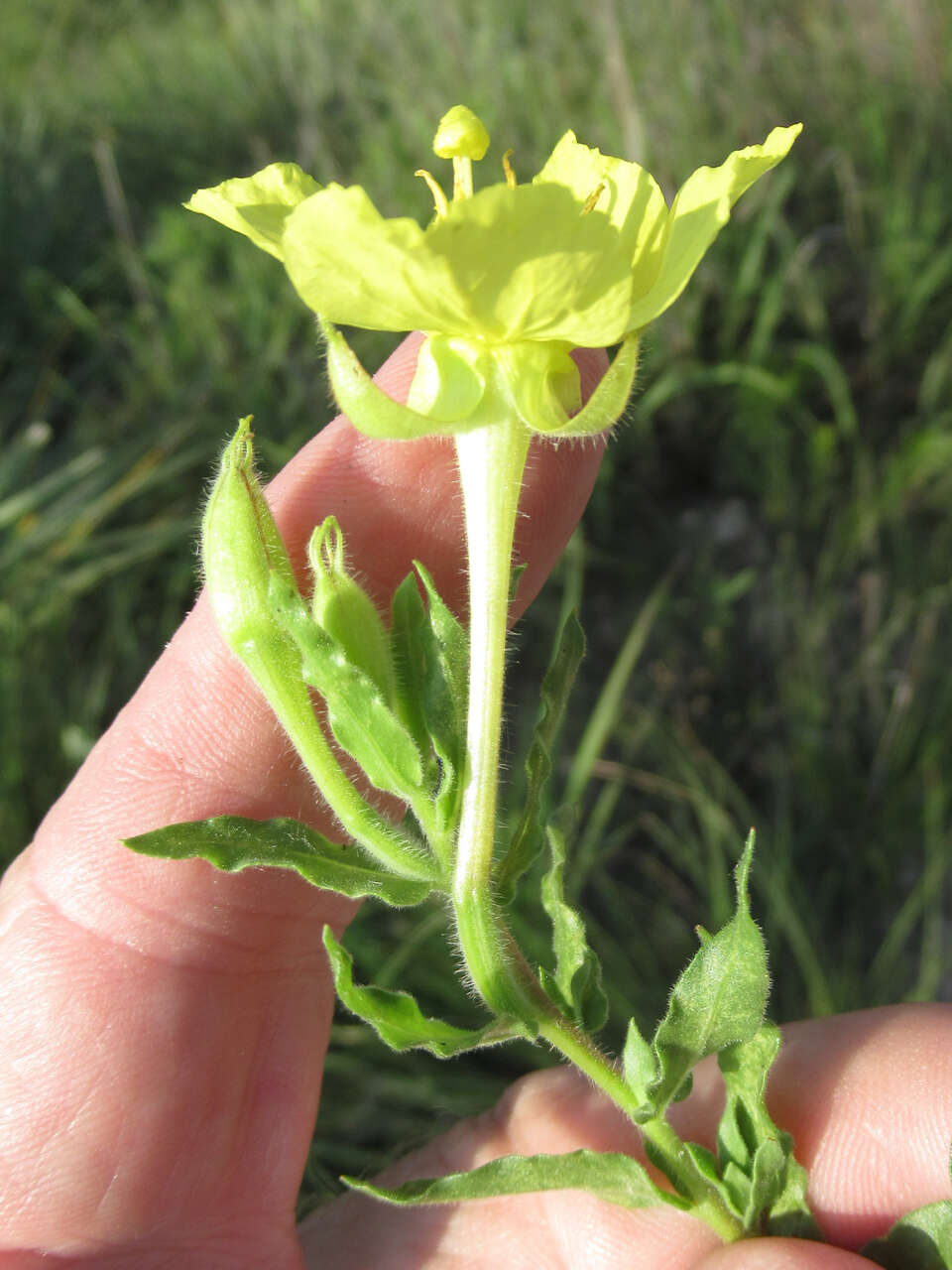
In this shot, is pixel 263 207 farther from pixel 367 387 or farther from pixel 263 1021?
pixel 263 1021

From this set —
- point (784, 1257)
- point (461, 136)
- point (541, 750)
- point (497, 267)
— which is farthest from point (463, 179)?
point (784, 1257)

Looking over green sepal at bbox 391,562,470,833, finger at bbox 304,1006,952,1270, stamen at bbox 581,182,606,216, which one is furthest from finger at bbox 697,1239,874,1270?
stamen at bbox 581,182,606,216

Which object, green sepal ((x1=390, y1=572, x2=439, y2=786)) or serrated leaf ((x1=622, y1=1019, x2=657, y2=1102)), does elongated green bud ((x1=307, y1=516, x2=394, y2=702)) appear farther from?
serrated leaf ((x1=622, y1=1019, x2=657, y2=1102))

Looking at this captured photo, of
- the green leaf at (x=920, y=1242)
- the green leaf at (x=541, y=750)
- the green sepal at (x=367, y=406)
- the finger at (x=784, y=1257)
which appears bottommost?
the green leaf at (x=920, y=1242)

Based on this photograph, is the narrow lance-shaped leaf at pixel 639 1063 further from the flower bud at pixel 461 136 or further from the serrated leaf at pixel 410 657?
the flower bud at pixel 461 136

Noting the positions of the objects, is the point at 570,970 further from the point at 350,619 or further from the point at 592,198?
the point at 592,198

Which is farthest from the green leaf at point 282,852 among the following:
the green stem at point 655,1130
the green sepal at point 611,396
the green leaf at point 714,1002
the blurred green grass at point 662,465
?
the blurred green grass at point 662,465
